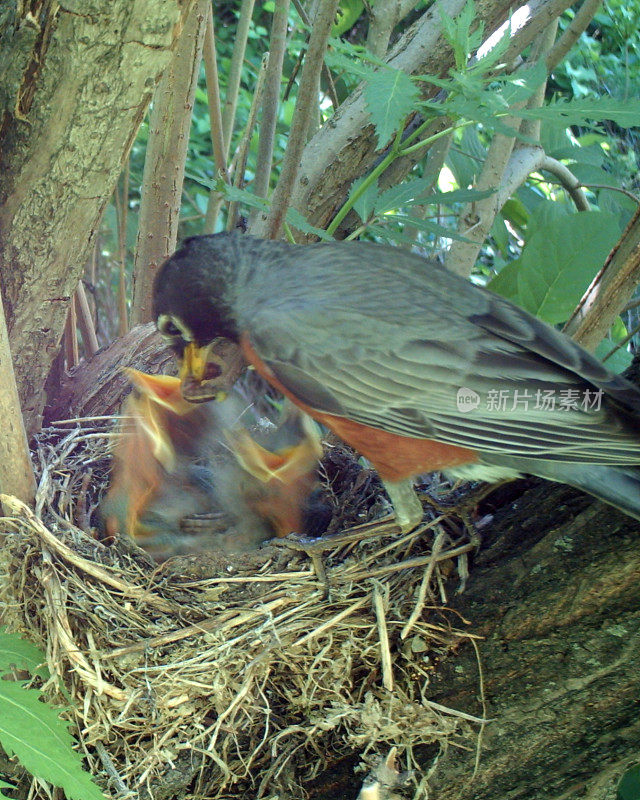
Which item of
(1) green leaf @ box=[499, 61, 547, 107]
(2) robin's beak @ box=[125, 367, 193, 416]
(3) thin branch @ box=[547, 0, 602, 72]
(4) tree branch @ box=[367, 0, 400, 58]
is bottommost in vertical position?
(2) robin's beak @ box=[125, 367, 193, 416]

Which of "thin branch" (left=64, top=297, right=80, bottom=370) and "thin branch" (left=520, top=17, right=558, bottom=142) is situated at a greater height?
"thin branch" (left=520, top=17, right=558, bottom=142)

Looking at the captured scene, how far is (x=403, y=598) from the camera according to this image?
1.86m

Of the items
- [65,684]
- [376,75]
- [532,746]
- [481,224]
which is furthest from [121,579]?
[481,224]

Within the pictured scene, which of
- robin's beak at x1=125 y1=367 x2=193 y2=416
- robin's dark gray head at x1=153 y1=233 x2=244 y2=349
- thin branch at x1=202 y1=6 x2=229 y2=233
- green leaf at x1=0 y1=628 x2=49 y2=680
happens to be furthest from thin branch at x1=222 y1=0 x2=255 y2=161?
green leaf at x1=0 y1=628 x2=49 y2=680

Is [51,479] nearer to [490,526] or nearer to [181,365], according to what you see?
[181,365]

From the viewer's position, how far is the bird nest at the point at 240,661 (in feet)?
5.75

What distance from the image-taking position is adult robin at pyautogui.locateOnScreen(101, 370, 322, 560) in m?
2.20

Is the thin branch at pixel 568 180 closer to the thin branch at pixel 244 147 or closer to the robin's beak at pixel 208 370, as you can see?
the thin branch at pixel 244 147

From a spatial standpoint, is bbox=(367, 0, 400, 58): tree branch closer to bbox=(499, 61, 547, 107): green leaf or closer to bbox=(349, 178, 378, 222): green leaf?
bbox=(349, 178, 378, 222): green leaf

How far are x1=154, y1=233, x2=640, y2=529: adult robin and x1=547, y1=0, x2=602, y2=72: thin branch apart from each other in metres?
1.04

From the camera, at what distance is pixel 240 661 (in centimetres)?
178

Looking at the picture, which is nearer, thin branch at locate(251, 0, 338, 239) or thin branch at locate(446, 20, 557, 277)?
thin branch at locate(251, 0, 338, 239)

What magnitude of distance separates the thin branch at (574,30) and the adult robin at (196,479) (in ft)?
5.10

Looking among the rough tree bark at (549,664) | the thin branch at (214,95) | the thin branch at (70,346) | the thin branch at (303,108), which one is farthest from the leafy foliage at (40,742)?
the thin branch at (214,95)
